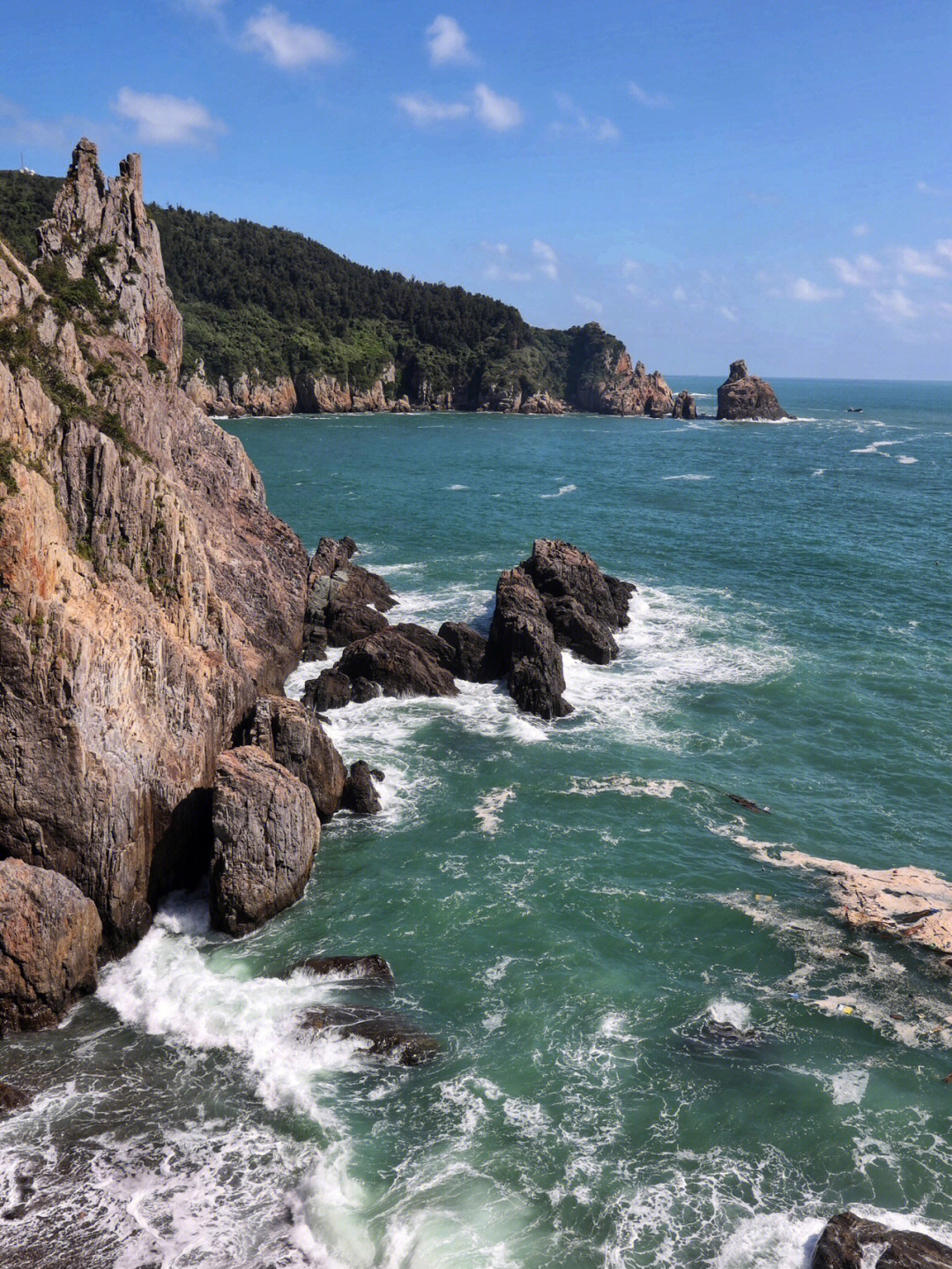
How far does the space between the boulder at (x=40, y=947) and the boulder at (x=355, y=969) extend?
5127 millimetres

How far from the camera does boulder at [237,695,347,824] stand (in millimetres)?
27219

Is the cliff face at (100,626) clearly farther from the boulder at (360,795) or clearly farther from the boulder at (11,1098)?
the boulder at (11,1098)

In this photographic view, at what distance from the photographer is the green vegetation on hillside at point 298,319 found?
501 ft

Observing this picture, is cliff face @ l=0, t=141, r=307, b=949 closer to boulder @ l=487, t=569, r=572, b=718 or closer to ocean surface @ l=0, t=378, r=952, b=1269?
ocean surface @ l=0, t=378, r=952, b=1269

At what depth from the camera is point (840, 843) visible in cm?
2777

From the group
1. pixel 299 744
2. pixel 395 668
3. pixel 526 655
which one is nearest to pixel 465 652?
pixel 526 655

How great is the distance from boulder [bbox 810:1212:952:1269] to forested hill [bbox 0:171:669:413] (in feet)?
464

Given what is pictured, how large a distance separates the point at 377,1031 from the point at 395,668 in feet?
66.2

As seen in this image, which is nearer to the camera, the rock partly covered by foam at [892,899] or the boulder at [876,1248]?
the boulder at [876,1248]

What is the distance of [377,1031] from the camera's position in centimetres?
1936

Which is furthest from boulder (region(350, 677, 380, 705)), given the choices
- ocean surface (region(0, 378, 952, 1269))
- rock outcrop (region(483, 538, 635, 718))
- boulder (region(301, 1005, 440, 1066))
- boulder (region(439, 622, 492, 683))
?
boulder (region(301, 1005, 440, 1066))

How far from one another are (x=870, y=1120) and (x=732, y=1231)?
4367mm

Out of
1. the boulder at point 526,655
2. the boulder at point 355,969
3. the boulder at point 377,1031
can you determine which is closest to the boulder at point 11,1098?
the boulder at point 377,1031

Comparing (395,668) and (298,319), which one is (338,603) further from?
(298,319)
